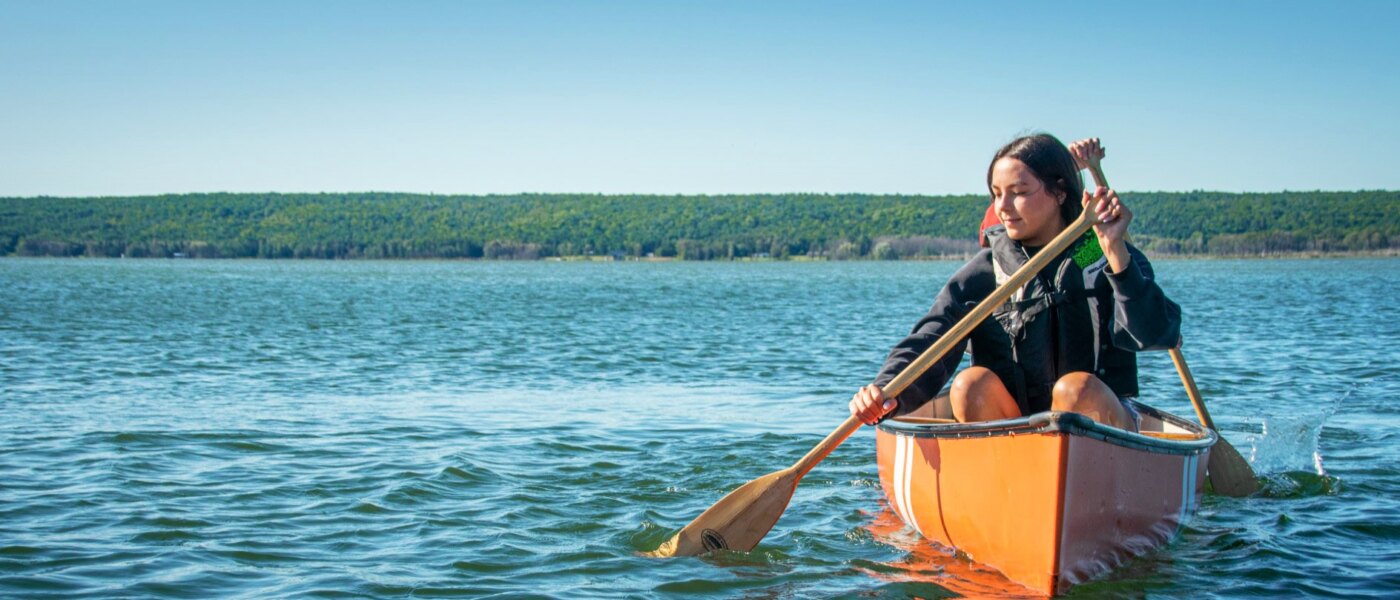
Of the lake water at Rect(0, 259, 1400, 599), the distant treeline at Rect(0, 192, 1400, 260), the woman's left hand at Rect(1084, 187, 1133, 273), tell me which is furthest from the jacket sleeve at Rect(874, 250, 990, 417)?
the distant treeline at Rect(0, 192, 1400, 260)

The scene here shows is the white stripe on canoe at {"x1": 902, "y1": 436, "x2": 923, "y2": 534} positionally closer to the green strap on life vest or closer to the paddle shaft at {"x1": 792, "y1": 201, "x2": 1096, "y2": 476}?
the paddle shaft at {"x1": 792, "y1": 201, "x2": 1096, "y2": 476}

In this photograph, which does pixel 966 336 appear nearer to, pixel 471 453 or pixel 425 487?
pixel 425 487

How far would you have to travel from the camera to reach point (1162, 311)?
15.5 feet

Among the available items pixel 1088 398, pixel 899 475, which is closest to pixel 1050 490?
pixel 1088 398

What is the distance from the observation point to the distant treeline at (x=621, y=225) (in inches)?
4658

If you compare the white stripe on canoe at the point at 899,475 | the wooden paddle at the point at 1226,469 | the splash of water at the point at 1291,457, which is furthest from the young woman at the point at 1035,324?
the splash of water at the point at 1291,457

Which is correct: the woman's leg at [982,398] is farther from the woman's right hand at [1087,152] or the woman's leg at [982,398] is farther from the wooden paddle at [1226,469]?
the wooden paddle at [1226,469]

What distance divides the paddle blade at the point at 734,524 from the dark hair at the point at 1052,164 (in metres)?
1.83

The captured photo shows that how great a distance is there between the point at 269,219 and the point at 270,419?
144690mm

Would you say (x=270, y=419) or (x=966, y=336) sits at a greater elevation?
(x=966, y=336)

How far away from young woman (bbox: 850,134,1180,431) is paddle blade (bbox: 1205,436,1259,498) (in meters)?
1.93

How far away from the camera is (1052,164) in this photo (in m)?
5.11

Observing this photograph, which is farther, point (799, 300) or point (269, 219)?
point (269, 219)

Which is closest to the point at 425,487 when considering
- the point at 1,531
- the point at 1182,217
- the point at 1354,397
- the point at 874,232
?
the point at 1,531
